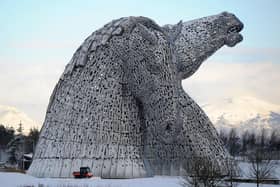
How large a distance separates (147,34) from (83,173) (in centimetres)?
748

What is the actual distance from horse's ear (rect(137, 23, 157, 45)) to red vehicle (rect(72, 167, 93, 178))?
6.89 metres

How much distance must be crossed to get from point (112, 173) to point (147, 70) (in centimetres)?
522

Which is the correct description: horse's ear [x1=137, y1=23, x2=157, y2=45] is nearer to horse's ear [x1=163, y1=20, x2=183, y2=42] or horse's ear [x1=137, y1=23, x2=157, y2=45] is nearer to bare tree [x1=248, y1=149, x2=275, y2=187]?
horse's ear [x1=163, y1=20, x2=183, y2=42]

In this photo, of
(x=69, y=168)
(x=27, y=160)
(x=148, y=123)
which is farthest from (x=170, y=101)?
(x=27, y=160)

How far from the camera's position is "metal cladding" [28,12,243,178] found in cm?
2427

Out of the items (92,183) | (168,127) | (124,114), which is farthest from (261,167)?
(124,114)

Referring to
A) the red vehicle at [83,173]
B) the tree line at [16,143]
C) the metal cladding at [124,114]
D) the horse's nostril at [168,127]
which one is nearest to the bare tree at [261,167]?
the metal cladding at [124,114]

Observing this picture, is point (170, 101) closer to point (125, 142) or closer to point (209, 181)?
point (125, 142)

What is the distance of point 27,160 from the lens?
4403 cm

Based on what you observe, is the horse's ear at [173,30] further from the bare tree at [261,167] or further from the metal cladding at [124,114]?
the bare tree at [261,167]

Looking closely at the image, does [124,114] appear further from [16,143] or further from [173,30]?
[16,143]

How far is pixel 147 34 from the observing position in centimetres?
2534

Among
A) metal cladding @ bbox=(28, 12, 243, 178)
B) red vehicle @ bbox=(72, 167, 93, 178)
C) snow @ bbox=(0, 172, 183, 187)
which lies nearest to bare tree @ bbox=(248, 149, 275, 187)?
metal cladding @ bbox=(28, 12, 243, 178)

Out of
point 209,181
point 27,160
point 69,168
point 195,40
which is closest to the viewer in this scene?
point 209,181
